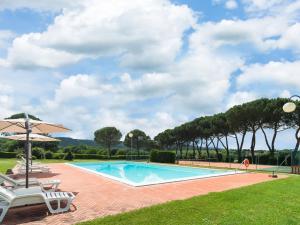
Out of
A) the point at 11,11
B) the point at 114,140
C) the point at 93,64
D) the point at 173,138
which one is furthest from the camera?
the point at 114,140

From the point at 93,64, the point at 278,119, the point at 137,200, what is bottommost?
the point at 137,200

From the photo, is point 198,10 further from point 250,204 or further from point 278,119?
point 278,119

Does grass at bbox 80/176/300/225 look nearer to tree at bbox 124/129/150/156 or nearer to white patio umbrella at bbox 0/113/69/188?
white patio umbrella at bbox 0/113/69/188

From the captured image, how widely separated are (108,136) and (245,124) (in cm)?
3008

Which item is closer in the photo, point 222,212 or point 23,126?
point 222,212

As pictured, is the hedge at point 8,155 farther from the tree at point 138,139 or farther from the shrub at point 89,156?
the tree at point 138,139

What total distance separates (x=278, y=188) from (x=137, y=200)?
5314 mm

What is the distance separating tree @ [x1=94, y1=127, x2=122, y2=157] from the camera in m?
58.2

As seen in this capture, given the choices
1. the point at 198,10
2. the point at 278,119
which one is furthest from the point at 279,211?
the point at 278,119

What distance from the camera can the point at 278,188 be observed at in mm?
10586

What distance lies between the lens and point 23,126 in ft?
28.6

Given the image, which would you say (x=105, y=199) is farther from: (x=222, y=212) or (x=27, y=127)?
(x=222, y=212)

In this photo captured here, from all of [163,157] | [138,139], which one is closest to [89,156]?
[163,157]

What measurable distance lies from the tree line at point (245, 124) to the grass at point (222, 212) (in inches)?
833
